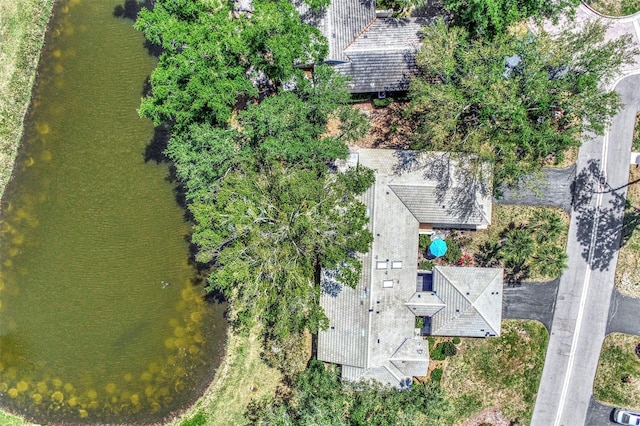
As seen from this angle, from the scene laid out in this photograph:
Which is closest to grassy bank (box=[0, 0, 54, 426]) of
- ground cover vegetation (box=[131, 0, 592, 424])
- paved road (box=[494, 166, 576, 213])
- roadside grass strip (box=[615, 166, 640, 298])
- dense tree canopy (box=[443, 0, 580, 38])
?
ground cover vegetation (box=[131, 0, 592, 424])

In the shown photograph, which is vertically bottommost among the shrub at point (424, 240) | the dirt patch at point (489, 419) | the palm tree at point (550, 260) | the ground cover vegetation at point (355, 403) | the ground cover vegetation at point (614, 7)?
the dirt patch at point (489, 419)

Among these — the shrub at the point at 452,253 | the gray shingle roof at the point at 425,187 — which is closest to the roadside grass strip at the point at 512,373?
the shrub at the point at 452,253

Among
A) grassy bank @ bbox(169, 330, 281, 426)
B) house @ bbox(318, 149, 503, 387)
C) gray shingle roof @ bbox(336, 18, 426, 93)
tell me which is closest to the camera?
house @ bbox(318, 149, 503, 387)

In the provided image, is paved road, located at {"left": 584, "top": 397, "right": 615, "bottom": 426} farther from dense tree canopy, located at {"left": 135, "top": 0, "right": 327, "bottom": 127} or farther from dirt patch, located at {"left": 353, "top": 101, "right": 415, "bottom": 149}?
dense tree canopy, located at {"left": 135, "top": 0, "right": 327, "bottom": 127}

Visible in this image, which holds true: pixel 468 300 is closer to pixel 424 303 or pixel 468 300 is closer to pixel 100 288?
pixel 424 303

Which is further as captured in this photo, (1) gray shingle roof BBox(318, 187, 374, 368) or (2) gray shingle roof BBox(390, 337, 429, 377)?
(2) gray shingle roof BBox(390, 337, 429, 377)

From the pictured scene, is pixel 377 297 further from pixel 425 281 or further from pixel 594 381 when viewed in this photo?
pixel 594 381

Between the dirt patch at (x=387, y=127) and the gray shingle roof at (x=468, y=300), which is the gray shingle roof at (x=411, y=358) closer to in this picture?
the gray shingle roof at (x=468, y=300)
